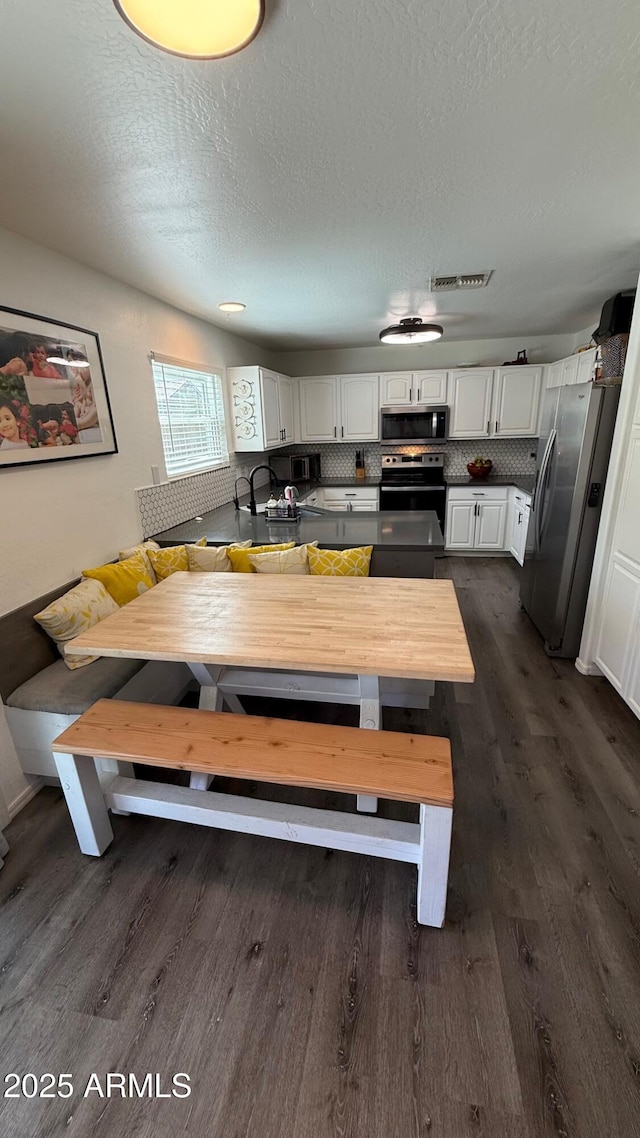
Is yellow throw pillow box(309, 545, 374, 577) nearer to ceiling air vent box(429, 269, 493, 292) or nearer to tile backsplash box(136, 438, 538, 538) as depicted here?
tile backsplash box(136, 438, 538, 538)

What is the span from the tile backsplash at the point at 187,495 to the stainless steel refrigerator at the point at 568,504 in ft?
8.68

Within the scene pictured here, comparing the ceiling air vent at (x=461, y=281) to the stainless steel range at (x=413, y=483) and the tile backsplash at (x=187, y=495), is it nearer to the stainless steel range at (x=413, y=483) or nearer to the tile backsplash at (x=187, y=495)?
the tile backsplash at (x=187, y=495)

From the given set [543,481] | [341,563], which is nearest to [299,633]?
[341,563]

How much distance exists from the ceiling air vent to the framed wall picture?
6.89 ft

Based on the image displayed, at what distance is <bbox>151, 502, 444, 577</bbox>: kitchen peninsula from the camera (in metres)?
2.71

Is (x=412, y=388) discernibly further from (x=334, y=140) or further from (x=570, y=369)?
(x=334, y=140)

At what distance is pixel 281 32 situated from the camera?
995mm

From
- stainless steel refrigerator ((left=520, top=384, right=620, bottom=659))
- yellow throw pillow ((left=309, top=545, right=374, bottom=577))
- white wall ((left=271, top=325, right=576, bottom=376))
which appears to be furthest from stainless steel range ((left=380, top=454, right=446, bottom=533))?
yellow throw pillow ((left=309, top=545, right=374, bottom=577))

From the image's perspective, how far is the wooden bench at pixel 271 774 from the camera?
55.1 inches

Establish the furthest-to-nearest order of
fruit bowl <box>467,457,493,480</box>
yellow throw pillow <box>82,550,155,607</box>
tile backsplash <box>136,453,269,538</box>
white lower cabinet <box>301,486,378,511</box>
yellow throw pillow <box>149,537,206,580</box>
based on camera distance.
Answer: white lower cabinet <box>301,486,378,511</box> < fruit bowl <box>467,457,493,480</box> < tile backsplash <box>136,453,269,538</box> < yellow throw pillow <box>149,537,206,580</box> < yellow throw pillow <box>82,550,155,607</box>

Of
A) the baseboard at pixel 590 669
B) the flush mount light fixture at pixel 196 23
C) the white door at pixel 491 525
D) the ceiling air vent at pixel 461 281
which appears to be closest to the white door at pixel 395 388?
the white door at pixel 491 525

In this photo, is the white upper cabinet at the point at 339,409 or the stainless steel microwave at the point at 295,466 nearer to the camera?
the stainless steel microwave at the point at 295,466

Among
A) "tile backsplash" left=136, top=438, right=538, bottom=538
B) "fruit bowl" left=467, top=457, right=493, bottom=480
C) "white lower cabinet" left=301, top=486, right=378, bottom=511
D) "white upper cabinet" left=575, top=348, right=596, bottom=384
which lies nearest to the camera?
"tile backsplash" left=136, top=438, right=538, bottom=538

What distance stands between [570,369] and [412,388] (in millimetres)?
1612
